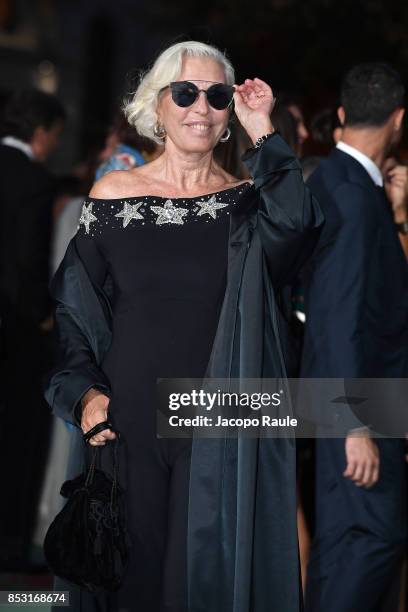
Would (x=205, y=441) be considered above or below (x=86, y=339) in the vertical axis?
below

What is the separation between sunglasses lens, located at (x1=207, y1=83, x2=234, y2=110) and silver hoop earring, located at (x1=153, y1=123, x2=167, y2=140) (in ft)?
0.96

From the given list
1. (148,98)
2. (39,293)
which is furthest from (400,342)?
(39,293)

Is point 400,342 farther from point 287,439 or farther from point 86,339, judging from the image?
point 86,339

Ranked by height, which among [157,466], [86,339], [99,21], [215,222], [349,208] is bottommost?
[157,466]

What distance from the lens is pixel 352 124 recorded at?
14.5ft

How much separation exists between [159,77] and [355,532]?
181cm

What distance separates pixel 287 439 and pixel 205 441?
0.82ft

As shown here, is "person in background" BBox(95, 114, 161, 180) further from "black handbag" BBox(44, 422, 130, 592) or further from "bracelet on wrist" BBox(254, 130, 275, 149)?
"black handbag" BBox(44, 422, 130, 592)

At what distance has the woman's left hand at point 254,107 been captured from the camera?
348 cm

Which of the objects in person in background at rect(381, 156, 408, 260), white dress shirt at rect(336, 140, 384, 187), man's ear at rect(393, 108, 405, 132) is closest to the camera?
white dress shirt at rect(336, 140, 384, 187)

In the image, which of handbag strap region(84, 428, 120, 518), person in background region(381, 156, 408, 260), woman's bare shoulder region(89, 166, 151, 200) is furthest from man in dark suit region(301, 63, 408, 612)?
handbag strap region(84, 428, 120, 518)

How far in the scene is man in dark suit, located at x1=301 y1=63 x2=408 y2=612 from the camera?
407 centimetres

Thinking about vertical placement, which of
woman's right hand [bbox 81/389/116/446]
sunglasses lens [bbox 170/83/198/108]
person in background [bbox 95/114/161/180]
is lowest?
woman's right hand [bbox 81/389/116/446]

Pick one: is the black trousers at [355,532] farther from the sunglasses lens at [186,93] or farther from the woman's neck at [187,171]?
the sunglasses lens at [186,93]
